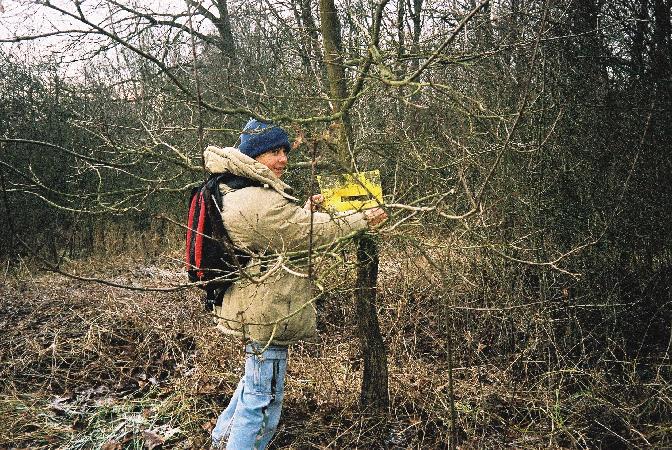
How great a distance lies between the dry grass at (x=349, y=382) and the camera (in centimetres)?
350

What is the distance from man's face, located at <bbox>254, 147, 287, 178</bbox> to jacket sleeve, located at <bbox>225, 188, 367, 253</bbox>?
0.27 metres

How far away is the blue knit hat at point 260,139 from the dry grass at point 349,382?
2.81 feet

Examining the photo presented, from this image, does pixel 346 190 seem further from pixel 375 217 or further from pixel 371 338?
pixel 371 338

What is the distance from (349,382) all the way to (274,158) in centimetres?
201

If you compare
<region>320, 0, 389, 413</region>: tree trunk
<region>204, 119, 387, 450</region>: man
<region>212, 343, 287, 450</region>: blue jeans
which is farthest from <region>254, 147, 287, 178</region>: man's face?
<region>212, 343, 287, 450</region>: blue jeans

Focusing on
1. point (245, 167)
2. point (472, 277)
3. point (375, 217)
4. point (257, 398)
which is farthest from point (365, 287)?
point (472, 277)

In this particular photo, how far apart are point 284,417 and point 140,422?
1.04 meters

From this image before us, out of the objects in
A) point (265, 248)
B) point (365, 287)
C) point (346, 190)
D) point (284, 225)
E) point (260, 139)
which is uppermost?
point (260, 139)

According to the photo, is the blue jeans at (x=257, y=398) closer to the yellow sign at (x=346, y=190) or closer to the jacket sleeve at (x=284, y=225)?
the jacket sleeve at (x=284, y=225)

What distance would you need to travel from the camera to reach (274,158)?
9.39 feet

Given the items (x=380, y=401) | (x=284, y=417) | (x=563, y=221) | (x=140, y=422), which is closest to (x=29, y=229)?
(x=140, y=422)

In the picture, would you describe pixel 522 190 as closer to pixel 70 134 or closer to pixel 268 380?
pixel 268 380

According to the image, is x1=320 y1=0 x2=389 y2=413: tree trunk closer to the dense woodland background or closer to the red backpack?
the dense woodland background

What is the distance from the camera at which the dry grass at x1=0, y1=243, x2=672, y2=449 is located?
3502mm
